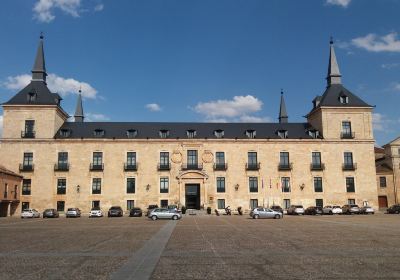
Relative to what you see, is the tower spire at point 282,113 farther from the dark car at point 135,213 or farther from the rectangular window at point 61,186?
the rectangular window at point 61,186

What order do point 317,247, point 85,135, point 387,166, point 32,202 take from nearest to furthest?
point 317,247, point 32,202, point 85,135, point 387,166

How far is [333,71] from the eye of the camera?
193 ft

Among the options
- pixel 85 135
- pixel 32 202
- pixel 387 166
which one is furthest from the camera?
pixel 387 166

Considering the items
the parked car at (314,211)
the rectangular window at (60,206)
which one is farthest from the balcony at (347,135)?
the rectangular window at (60,206)

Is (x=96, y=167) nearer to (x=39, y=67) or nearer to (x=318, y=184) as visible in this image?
(x=39, y=67)

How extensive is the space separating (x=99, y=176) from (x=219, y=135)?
16245 millimetres

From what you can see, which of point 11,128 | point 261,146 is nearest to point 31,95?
point 11,128

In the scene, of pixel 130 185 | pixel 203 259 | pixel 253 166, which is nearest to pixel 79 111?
pixel 130 185

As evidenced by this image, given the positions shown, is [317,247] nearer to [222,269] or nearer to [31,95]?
[222,269]

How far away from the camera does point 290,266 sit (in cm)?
1088

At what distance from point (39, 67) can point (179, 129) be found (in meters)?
20.8

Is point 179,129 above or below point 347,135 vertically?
above

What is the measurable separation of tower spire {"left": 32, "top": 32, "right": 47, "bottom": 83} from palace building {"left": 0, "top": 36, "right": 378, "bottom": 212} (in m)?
0.13

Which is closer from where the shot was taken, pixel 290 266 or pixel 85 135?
pixel 290 266
